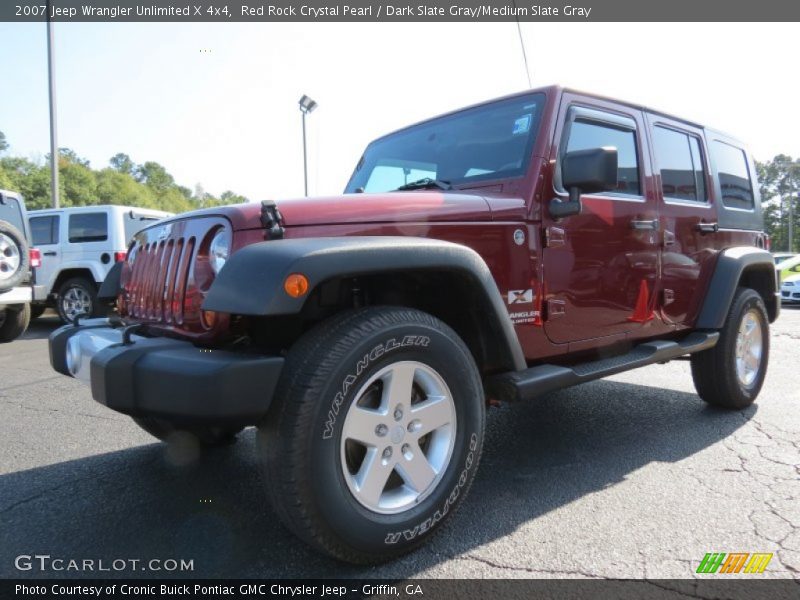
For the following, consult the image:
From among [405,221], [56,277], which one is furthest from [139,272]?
[56,277]

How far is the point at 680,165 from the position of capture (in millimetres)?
3799

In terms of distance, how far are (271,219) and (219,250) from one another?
23 cm

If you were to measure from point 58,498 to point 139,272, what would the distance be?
1.11 meters

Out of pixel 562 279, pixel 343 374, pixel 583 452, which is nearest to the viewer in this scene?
pixel 343 374

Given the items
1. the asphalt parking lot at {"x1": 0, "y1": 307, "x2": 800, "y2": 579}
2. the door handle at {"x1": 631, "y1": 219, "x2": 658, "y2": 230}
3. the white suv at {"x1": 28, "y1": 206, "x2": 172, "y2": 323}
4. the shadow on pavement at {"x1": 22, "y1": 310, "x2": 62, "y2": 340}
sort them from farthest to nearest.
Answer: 1. the white suv at {"x1": 28, "y1": 206, "x2": 172, "y2": 323}
2. the shadow on pavement at {"x1": 22, "y1": 310, "x2": 62, "y2": 340}
3. the door handle at {"x1": 631, "y1": 219, "x2": 658, "y2": 230}
4. the asphalt parking lot at {"x1": 0, "y1": 307, "x2": 800, "y2": 579}

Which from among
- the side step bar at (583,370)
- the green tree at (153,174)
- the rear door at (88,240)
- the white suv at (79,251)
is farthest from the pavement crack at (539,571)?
the green tree at (153,174)

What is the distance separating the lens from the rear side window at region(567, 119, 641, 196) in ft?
10.0

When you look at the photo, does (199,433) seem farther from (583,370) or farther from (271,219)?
(583,370)

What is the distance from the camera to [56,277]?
938cm

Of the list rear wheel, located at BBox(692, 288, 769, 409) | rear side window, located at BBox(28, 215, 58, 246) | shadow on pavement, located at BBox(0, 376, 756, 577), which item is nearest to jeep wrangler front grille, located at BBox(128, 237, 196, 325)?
shadow on pavement, located at BBox(0, 376, 756, 577)

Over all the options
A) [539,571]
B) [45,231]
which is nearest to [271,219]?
[539,571]

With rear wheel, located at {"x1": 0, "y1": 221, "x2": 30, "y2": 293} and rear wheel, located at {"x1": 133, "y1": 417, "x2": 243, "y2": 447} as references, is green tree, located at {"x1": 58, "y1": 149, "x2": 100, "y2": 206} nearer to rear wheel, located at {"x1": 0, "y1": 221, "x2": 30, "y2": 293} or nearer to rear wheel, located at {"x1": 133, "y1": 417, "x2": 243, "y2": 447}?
rear wheel, located at {"x1": 0, "y1": 221, "x2": 30, "y2": 293}

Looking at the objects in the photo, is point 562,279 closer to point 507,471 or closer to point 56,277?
point 507,471

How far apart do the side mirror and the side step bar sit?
755 mm
